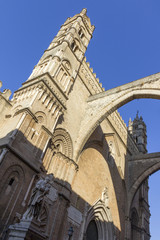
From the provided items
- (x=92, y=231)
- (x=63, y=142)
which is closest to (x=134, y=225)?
(x=92, y=231)

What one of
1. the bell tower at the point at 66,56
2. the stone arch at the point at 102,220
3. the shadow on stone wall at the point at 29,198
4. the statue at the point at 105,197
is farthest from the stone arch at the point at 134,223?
the bell tower at the point at 66,56

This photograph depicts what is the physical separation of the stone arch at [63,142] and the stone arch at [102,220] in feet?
12.2

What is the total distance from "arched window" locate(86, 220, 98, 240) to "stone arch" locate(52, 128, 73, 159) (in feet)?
14.7

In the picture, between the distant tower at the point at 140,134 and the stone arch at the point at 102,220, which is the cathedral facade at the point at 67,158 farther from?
the distant tower at the point at 140,134

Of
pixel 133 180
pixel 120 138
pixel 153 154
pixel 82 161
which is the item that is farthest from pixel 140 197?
pixel 82 161

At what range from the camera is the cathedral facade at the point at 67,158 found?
7684 mm

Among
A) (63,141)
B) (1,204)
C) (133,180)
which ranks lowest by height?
(1,204)

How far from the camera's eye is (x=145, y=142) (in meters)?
23.5

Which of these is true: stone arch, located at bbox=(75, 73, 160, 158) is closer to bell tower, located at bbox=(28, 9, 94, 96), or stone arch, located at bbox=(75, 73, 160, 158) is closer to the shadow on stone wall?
bell tower, located at bbox=(28, 9, 94, 96)

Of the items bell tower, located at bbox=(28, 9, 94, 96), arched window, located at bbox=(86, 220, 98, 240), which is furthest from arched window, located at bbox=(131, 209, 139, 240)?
bell tower, located at bbox=(28, 9, 94, 96)

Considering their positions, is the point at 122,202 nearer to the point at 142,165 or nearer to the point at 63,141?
the point at 142,165

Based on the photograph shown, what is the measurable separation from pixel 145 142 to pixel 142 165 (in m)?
6.80

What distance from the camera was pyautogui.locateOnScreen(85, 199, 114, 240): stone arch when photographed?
12844mm

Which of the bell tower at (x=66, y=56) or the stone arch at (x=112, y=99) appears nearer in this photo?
the stone arch at (x=112, y=99)
